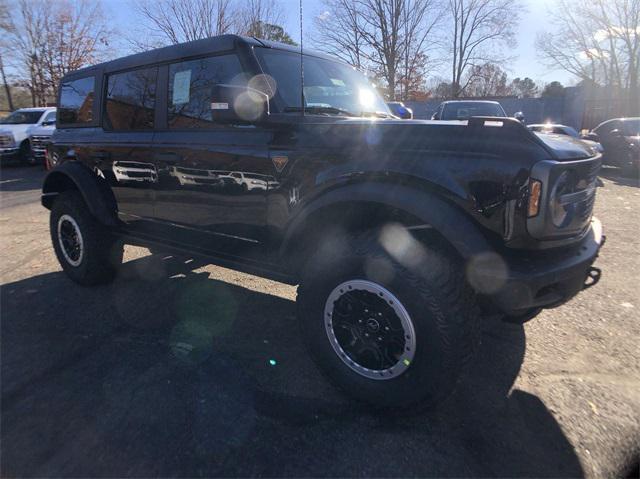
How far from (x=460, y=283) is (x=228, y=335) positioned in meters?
1.92

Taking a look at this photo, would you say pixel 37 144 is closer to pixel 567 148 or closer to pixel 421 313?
pixel 421 313

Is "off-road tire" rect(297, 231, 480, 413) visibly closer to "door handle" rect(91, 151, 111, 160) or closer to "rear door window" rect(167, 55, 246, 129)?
"rear door window" rect(167, 55, 246, 129)

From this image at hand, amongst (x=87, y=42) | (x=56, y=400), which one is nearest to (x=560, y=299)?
(x=56, y=400)

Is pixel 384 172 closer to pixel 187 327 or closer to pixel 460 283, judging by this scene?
pixel 460 283

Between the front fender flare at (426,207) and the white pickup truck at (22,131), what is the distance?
16.1 m

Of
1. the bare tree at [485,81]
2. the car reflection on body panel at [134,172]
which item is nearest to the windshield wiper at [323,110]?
the car reflection on body panel at [134,172]

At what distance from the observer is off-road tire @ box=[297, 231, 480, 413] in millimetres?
2090

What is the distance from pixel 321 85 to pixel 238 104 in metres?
0.90

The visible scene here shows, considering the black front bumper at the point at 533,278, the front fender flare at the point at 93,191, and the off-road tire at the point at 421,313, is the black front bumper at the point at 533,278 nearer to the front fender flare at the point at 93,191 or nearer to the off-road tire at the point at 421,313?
the off-road tire at the point at 421,313

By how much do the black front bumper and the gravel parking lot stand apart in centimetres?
73

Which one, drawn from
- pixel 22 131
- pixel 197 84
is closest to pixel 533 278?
pixel 197 84

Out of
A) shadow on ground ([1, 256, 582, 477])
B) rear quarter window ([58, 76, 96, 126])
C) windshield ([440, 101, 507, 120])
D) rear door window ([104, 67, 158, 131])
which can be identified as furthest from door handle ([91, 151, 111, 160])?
windshield ([440, 101, 507, 120])

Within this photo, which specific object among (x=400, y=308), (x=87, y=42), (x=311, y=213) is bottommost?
(x=400, y=308)

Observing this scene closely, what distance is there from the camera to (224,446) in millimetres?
2137
